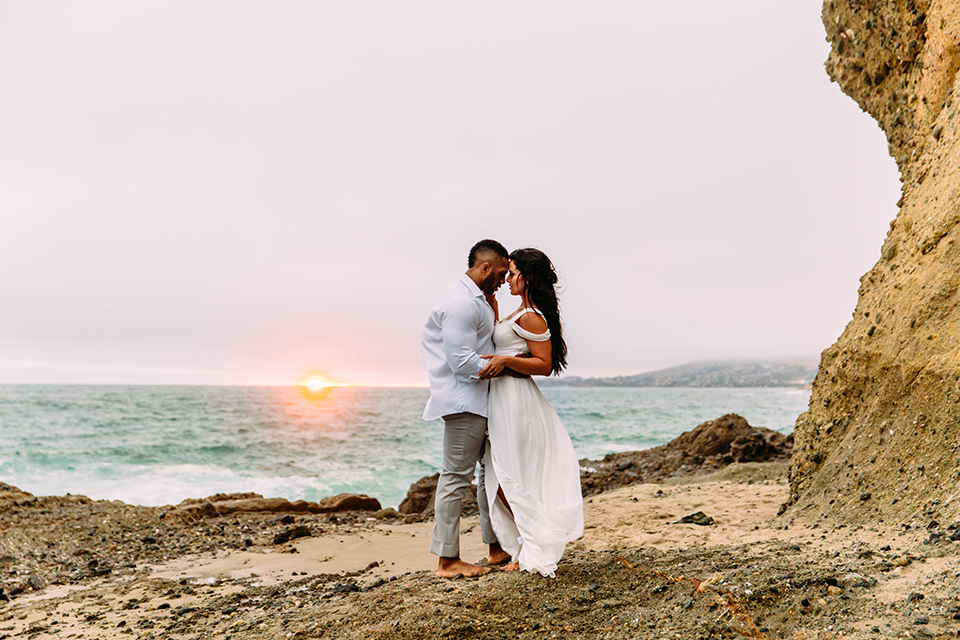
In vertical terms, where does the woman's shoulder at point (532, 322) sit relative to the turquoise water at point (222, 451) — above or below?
above

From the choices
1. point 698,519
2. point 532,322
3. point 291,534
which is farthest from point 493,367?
point 291,534

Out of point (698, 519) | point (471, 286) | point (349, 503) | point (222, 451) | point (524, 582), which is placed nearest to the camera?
point (524, 582)

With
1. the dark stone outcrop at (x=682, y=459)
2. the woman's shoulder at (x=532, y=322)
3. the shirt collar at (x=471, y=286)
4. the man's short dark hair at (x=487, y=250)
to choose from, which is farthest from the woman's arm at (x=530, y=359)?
the dark stone outcrop at (x=682, y=459)

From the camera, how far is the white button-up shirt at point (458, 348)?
4.00 metres

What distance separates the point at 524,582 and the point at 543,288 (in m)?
1.87

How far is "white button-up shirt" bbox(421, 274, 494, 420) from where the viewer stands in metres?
4.00

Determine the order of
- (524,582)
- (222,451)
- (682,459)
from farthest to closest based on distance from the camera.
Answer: (222,451) < (682,459) < (524,582)

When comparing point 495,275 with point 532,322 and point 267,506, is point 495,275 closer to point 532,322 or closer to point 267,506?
point 532,322

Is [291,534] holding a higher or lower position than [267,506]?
higher

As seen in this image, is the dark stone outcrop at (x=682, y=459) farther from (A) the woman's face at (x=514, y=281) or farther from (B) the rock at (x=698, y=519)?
(A) the woman's face at (x=514, y=281)

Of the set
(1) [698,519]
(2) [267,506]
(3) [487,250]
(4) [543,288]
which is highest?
(3) [487,250]

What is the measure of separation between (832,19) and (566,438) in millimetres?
4957

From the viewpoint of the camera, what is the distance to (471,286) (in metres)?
4.21

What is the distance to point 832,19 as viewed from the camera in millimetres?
5938
